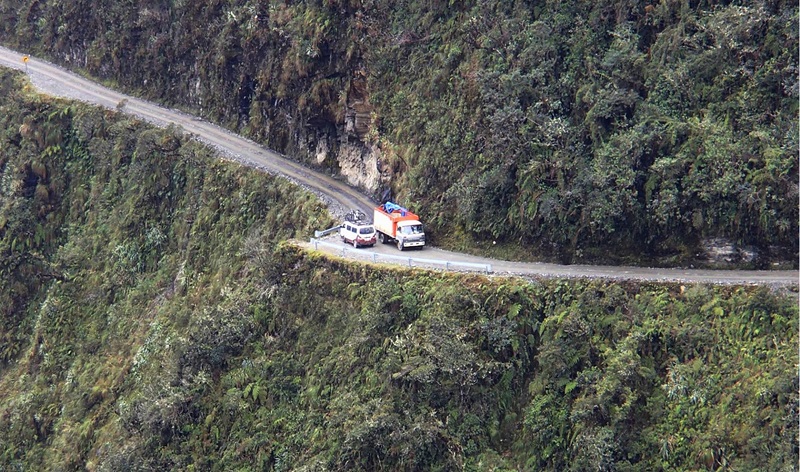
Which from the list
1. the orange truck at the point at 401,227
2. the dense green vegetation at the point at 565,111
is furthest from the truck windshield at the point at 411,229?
the dense green vegetation at the point at 565,111

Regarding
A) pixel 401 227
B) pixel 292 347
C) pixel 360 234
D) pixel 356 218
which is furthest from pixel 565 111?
pixel 292 347

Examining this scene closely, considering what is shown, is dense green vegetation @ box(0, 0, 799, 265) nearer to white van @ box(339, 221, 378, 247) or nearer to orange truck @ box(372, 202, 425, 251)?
orange truck @ box(372, 202, 425, 251)

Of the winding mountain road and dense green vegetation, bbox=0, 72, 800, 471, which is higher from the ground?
the winding mountain road

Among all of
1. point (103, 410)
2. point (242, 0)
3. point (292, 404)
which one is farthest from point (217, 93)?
point (292, 404)

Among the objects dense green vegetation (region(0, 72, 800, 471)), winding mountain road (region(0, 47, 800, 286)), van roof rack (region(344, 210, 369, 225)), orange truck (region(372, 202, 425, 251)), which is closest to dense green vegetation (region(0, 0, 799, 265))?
winding mountain road (region(0, 47, 800, 286))

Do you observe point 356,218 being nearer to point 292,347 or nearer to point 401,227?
point 401,227

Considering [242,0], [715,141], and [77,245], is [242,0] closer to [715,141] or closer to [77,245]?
[77,245]
